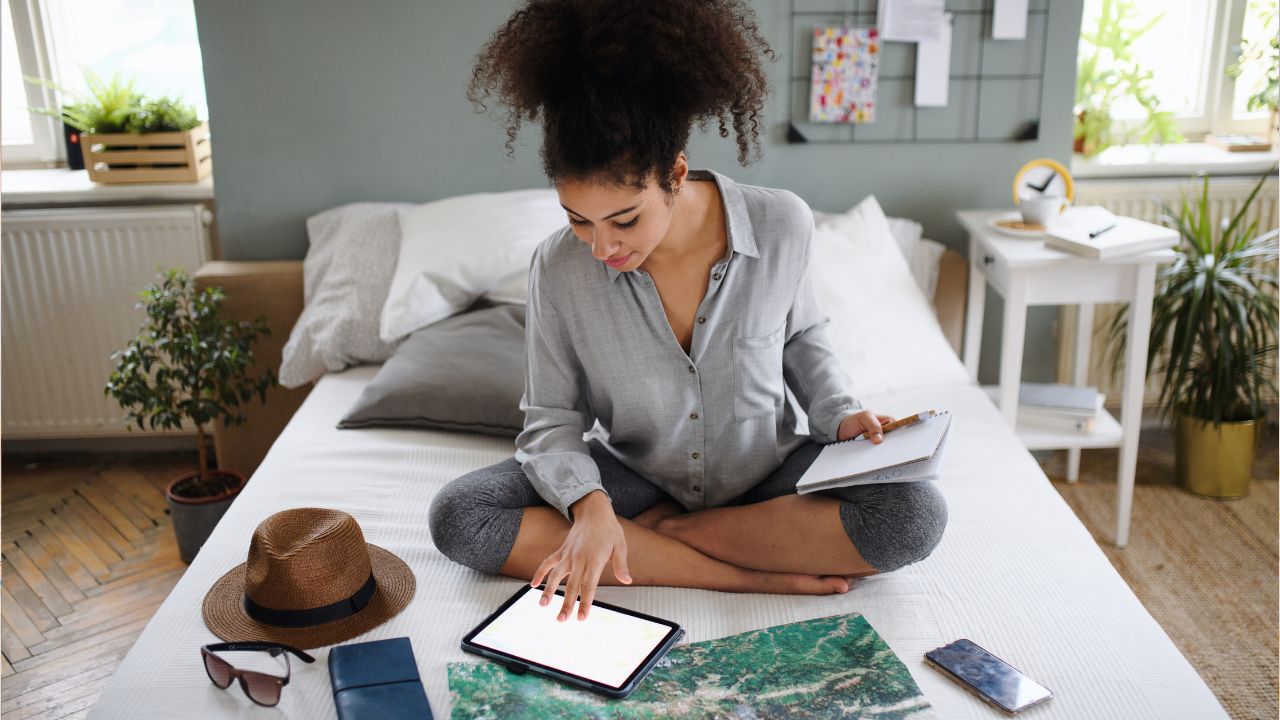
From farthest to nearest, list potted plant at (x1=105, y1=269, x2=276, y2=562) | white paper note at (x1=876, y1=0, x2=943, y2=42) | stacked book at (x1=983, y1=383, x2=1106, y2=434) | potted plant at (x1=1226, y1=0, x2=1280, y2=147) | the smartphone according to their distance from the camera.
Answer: potted plant at (x1=1226, y1=0, x2=1280, y2=147) → white paper note at (x1=876, y1=0, x2=943, y2=42) → stacked book at (x1=983, y1=383, x2=1106, y2=434) → potted plant at (x1=105, y1=269, x2=276, y2=562) → the smartphone

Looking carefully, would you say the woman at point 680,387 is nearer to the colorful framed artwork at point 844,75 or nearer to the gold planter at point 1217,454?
the colorful framed artwork at point 844,75

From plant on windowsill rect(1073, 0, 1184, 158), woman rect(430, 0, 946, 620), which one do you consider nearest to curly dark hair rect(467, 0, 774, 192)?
woman rect(430, 0, 946, 620)

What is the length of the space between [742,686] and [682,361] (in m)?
0.48

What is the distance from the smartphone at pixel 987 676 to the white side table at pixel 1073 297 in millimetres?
1077

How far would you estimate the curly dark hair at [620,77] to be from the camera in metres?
1.27

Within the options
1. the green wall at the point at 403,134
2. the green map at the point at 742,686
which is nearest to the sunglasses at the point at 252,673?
the green map at the point at 742,686

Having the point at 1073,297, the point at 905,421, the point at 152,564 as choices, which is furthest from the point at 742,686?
the point at 152,564

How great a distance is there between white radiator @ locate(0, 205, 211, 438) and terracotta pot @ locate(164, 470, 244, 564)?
647 millimetres

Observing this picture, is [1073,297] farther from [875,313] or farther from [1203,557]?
[1203,557]

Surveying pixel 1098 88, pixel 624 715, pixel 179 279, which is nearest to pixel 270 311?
pixel 179 279

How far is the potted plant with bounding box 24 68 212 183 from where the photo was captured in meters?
2.66

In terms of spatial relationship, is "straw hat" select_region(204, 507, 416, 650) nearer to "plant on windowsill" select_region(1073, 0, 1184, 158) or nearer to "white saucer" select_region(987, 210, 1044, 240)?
"white saucer" select_region(987, 210, 1044, 240)

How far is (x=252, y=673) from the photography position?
122 cm

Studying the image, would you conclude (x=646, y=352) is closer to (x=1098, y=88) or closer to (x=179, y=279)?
(x=179, y=279)
